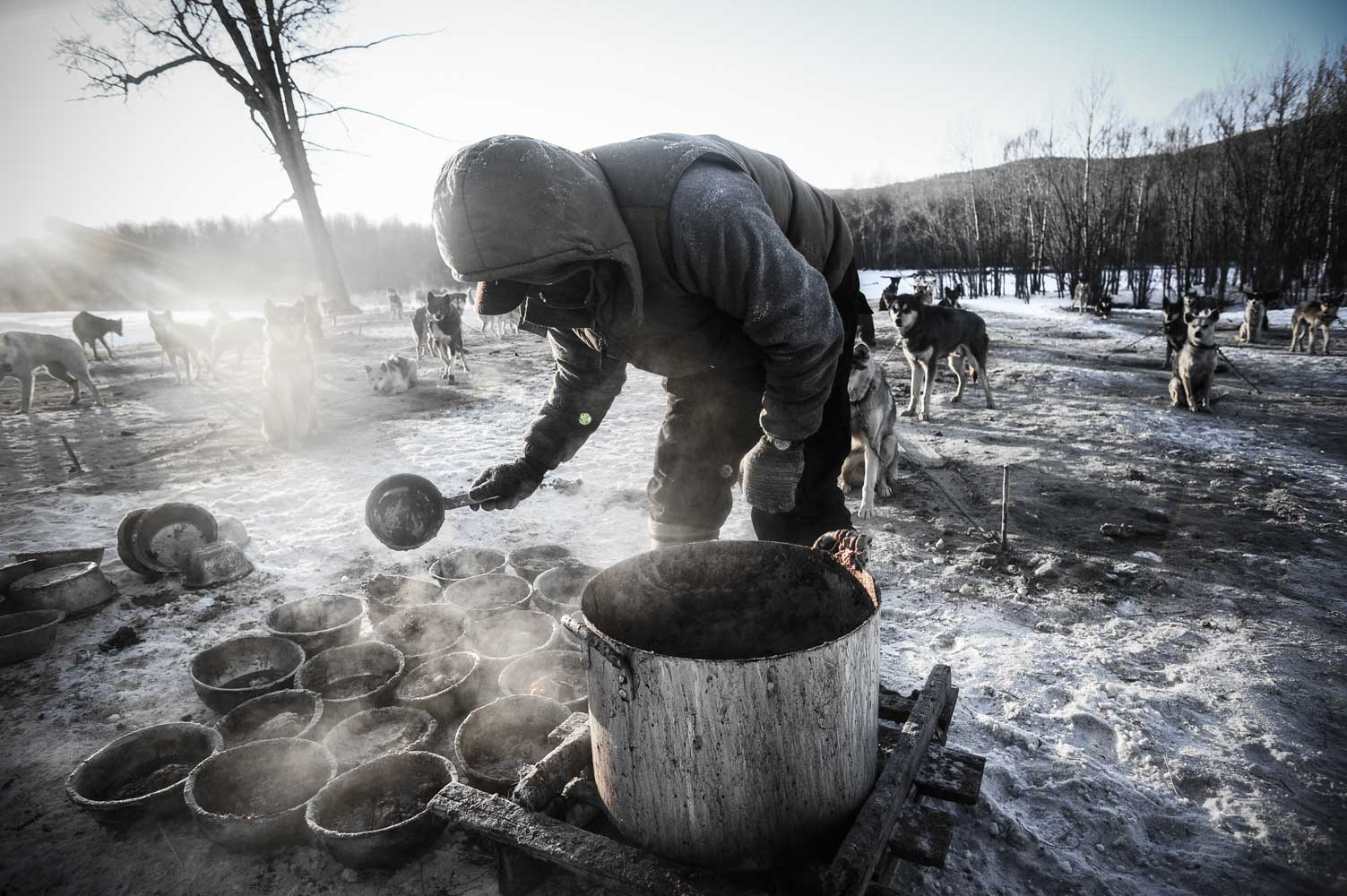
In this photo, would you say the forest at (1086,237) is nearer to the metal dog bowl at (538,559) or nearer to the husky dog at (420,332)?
the husky dog at (420,332)

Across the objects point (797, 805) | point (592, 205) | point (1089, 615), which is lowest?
point (1089, 615)

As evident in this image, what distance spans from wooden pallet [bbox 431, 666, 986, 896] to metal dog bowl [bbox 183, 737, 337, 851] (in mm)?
697

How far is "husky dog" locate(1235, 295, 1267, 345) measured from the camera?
1394cm

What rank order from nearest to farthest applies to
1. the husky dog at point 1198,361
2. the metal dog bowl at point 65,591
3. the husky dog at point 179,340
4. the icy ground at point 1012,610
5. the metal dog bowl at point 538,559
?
the icy ground at point 1012,610 < the metal dog bowl at point 65,591 < the metal dog bowl at point 538,559 < the husky dog at point 1198,361 < the husky dog at point 179,340

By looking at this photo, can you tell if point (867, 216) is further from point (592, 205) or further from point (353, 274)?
point (592, 205)

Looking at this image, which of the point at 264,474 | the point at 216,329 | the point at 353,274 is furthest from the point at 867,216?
the point at 264,474

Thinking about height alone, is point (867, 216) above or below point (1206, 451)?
above

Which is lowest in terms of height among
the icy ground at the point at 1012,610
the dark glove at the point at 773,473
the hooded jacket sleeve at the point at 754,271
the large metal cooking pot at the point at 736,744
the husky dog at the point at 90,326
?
the icy ground at the point at 1012,610

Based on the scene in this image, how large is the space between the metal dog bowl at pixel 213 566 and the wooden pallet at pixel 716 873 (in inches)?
125

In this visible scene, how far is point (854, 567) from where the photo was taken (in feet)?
5.89

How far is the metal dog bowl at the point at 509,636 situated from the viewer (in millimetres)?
2849

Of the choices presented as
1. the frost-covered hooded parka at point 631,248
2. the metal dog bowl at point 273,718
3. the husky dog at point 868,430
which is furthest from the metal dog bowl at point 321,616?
the husky dog at point 868,430

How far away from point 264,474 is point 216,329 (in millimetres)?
10713

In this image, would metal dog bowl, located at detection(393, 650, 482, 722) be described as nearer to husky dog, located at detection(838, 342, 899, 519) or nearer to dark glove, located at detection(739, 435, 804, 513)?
dark glove, located at detection(739, 435, 804, 513)
